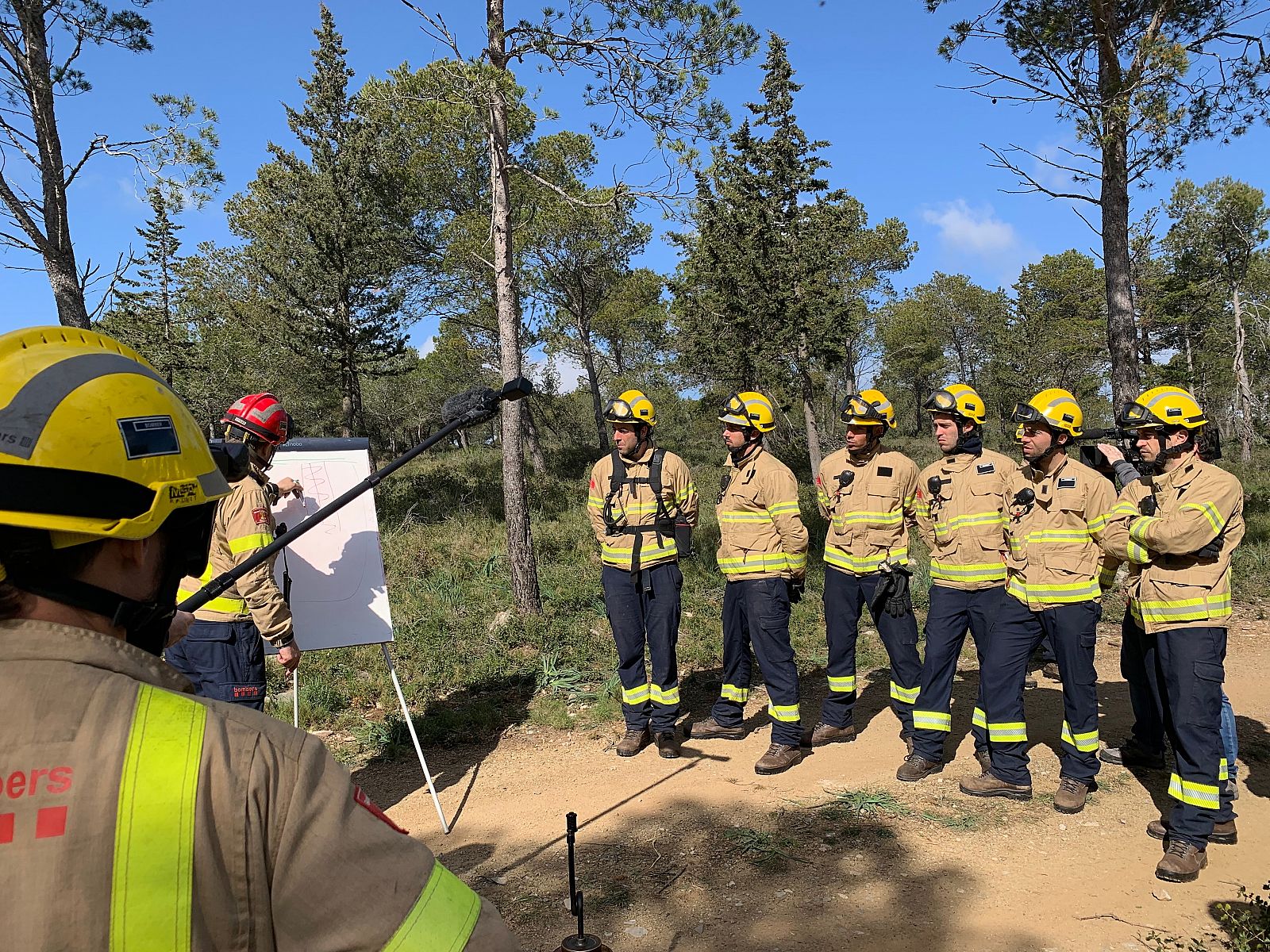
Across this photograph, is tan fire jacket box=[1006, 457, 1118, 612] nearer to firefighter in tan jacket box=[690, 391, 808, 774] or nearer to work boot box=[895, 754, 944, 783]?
work boot box=[895, 754, 944, 783]

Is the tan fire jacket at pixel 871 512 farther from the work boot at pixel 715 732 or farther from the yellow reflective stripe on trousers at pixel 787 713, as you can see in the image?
the work boot at pixel 715 732

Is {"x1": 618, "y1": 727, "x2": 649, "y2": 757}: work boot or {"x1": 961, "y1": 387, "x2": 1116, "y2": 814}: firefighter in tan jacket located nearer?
{"x1": 961, "y1": 387, "x2": 1116, "y2": 814}: firefighter in tan jacket

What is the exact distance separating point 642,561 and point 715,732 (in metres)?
1.52

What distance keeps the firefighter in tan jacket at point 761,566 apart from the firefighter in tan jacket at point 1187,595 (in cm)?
214

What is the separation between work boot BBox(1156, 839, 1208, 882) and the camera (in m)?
3.92

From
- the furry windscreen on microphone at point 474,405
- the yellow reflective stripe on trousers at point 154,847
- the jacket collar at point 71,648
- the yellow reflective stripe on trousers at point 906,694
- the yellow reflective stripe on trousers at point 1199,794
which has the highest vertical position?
the furry windscreen on microphone at point 474,405

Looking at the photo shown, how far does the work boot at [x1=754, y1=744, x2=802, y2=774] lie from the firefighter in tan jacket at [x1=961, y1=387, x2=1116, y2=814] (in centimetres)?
113

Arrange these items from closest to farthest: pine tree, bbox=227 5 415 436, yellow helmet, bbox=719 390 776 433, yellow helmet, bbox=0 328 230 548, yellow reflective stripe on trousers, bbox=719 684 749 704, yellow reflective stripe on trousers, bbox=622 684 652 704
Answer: yellow helmet, bbox=0 328 230 548 < yellow helmet, bbox=719 390 776 433 < yellow reflective stripe on trousers, bbox=622 684 652 704 < yellow reflective stripe on trousers, bbox=719 684 749 704 < pine tree, bbox=227 5 415 436

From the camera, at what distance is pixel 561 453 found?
998 inches

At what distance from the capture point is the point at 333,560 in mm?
5574

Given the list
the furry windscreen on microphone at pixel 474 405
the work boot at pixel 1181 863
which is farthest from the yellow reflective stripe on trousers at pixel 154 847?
the work boot at pixel 1181 863

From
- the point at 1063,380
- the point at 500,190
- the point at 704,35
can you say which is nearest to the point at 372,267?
the point at 500,190

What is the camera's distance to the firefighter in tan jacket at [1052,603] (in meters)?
4.73

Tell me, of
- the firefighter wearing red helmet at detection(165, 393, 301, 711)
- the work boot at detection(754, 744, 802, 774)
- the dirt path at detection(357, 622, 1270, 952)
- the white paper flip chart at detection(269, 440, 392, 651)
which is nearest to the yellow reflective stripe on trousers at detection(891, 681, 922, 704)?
the dirt path at detection(357, 622, 1270, 952)
